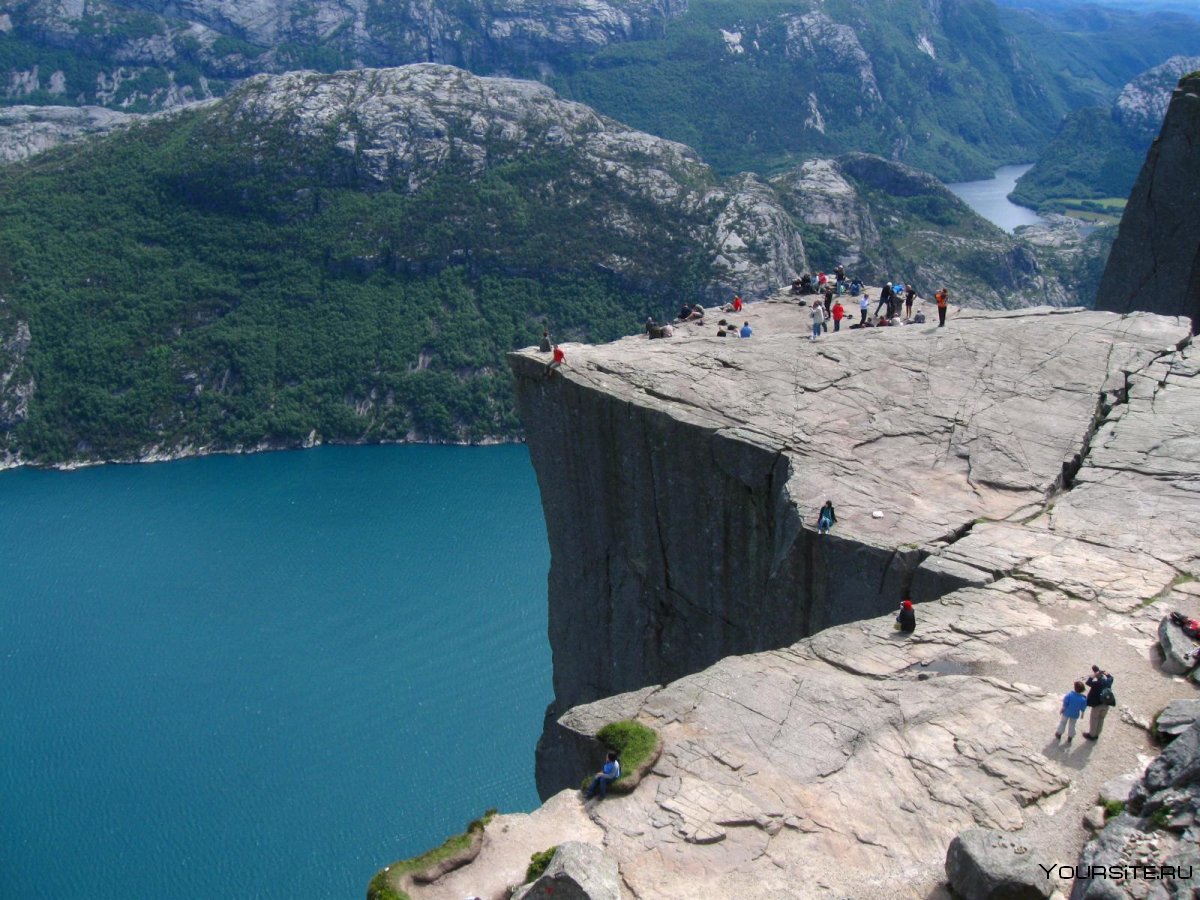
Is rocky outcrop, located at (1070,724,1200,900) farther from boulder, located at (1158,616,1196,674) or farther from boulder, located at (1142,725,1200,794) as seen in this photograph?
boulder, located at (1158,616,1196,674)

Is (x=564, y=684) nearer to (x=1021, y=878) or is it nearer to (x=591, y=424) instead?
(x=591, y=424)

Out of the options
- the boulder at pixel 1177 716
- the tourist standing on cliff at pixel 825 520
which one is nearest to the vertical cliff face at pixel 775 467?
the tourist standing on cliff at pixel 825 520

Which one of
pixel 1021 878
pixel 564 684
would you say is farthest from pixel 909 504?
pixel 564 684

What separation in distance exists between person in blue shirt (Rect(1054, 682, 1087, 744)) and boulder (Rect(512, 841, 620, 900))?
21.2 ft

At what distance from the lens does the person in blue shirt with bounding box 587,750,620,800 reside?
49.9 ft

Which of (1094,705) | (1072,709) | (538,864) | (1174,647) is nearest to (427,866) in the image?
(538,864)

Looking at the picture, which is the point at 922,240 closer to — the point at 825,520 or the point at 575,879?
the point at 825,520

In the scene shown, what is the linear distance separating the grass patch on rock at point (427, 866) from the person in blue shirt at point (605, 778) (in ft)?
5.11

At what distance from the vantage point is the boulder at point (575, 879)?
12.6 meters

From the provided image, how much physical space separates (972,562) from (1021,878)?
821 centimetres

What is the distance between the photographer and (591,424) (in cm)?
2623

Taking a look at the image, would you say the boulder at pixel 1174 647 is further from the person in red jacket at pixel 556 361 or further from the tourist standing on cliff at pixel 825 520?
the person in red jacket at pixel 556 361

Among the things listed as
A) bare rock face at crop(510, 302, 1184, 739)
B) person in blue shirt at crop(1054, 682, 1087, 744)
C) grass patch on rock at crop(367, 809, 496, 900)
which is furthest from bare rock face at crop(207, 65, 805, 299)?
grass patch on rock at crop(367, 809, 496, 900)

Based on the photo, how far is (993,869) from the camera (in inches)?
489
